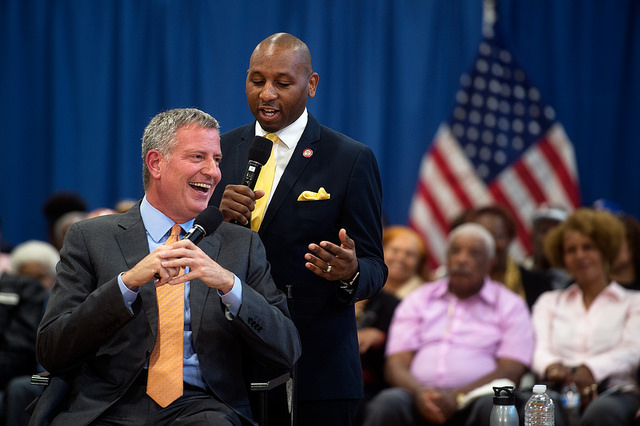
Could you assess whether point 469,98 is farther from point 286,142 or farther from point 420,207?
point 286,142

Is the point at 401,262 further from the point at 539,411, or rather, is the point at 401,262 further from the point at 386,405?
the point at 539,411

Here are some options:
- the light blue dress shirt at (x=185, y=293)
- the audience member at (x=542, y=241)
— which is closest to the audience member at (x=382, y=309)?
the audience member at (x=542, y=241)

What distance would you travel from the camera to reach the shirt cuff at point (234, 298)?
2.60 meters

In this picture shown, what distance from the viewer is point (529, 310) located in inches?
213

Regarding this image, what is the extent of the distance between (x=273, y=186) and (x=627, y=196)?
5.26 m

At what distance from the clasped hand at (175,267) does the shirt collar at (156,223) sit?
0.30 metres

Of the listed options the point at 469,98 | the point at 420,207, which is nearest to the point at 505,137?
the point at 469,98

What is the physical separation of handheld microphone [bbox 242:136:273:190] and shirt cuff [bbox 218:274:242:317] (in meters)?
0.36

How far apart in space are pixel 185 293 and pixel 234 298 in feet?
0.76

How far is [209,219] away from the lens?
8.32ft

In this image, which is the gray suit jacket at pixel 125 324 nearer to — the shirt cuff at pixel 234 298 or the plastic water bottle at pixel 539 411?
the shirt cuff at pixel 234 298

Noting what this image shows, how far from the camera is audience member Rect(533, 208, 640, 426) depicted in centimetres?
450

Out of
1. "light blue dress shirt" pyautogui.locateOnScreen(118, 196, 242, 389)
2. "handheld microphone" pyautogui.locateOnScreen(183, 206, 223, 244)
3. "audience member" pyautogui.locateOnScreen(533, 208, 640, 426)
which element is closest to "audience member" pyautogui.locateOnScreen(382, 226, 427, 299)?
"audience member" pyautogui.locateOnScreen(533, 208, 640, 426)

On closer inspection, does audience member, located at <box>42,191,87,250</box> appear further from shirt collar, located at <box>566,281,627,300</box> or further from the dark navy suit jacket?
the dark navy suit jacket
